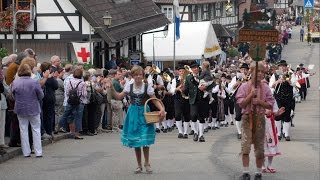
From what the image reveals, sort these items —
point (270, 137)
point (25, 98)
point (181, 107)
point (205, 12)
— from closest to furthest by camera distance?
point (270, 137) < point (25, 98) < point (181, 107) < point (205, 12)

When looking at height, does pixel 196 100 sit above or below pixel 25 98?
below

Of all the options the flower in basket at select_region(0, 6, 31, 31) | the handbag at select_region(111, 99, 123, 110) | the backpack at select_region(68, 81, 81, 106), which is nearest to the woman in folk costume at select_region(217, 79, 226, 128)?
the handbag at select_region(111, 99, 123, 110)

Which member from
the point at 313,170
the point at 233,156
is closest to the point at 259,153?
the point at 313,170

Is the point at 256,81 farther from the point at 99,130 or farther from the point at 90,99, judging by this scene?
the point at 99,130

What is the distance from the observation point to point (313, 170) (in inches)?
570

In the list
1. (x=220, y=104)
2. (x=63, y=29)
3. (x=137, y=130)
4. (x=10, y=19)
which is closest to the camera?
(x=137, y=130)

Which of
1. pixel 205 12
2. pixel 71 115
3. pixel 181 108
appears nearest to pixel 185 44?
pixel 181 108

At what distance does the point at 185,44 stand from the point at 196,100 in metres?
26.1

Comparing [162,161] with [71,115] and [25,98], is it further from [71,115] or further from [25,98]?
[71,115]

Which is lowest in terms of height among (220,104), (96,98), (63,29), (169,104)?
(220,104)

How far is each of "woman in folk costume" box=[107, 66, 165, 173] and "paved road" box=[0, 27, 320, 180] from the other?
1.50 ft

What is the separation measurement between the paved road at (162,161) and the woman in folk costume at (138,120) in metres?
0.46

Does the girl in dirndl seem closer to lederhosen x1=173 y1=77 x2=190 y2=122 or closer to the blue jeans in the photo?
the blue jeans

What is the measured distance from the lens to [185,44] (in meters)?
46.2
